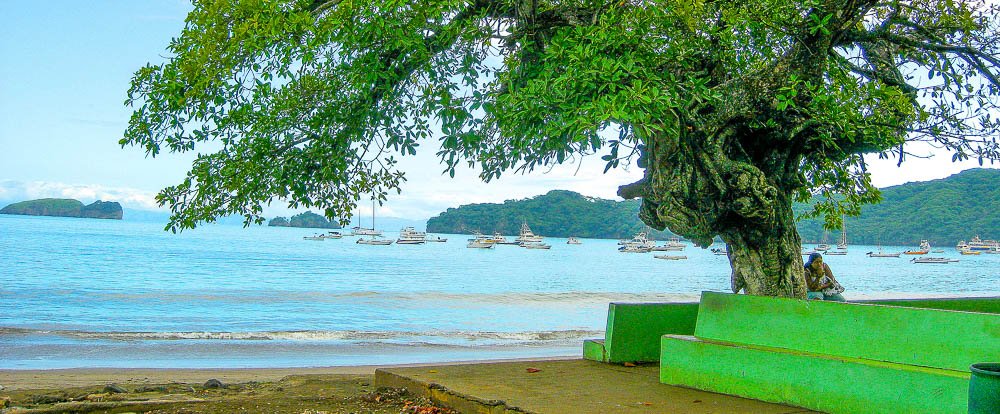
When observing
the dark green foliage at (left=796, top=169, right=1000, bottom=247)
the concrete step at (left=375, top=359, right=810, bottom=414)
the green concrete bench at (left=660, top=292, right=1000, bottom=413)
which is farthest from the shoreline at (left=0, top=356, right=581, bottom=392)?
the dark green foliage at (left=796, top=169, right=1000, bottom=247)

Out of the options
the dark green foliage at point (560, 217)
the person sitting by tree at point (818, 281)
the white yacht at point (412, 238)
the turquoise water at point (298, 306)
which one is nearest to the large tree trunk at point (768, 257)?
the person sitting by tree at point (818, 281)

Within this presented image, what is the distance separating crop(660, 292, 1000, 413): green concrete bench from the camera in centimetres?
560

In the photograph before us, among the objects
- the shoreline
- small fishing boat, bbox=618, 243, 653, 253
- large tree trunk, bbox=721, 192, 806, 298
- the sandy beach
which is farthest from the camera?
small fishing boat, bbox=618, 243, 653, 253

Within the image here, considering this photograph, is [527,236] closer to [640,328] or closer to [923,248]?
[923,248]

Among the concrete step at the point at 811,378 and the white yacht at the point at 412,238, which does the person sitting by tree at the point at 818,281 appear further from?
the white yacht at the point at 412,238

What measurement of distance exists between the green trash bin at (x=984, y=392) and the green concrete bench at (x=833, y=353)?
131 centimetres

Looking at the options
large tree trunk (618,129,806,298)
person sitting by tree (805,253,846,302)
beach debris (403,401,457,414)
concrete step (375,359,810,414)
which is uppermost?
large tree trunk (618,129,806,298)

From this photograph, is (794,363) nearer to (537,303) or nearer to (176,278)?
(537,303)

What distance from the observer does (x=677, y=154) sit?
7.77m

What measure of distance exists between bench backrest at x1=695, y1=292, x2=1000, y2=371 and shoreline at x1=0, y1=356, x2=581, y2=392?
476 centimetres

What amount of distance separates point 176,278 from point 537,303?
2349 centimetres

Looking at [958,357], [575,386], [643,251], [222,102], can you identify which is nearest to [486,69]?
[222,102]

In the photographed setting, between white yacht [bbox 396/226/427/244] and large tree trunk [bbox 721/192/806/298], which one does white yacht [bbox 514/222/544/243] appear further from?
large tree trunk [bbox 721/192/806/298]

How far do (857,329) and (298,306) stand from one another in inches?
1135
